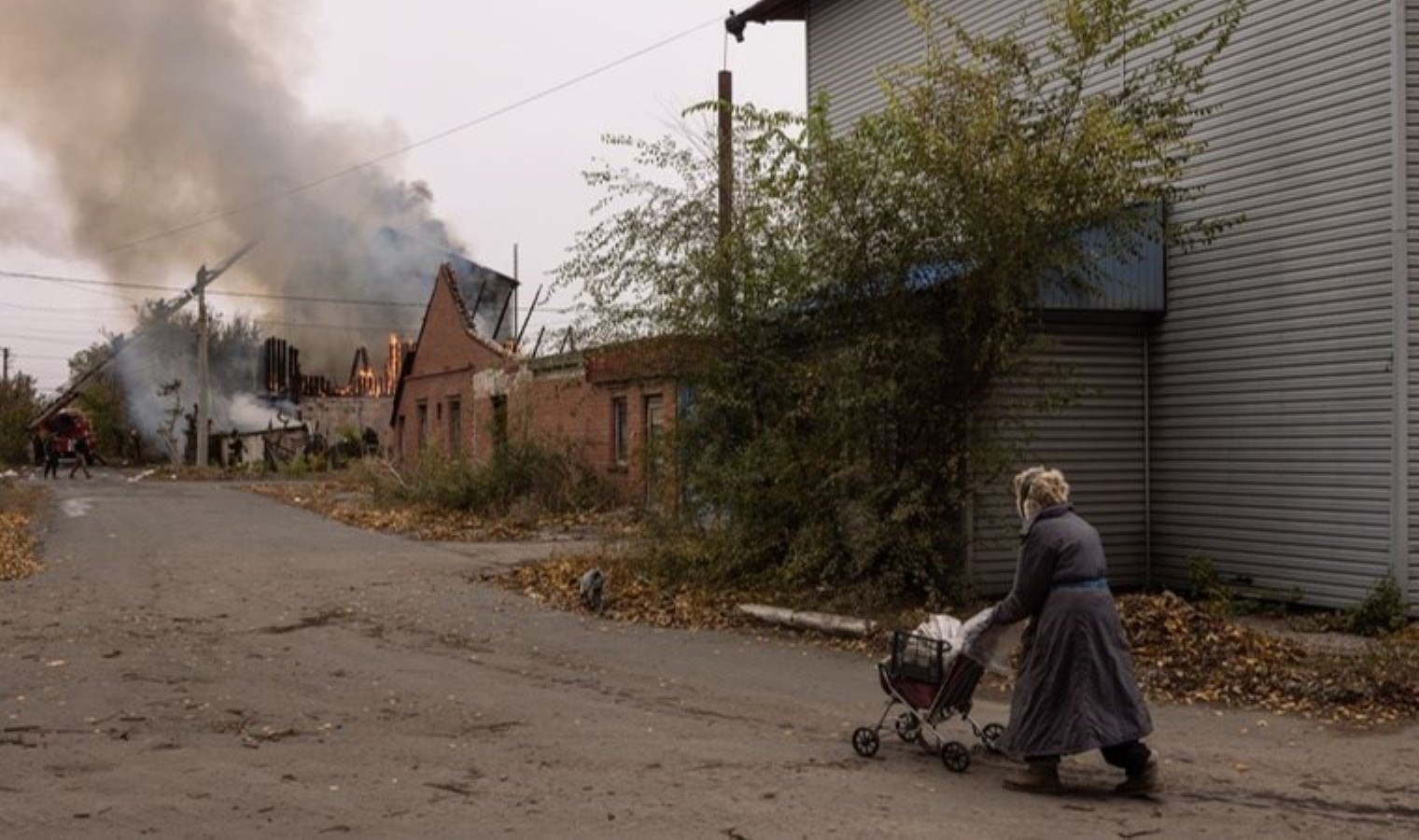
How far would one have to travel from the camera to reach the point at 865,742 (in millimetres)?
7895

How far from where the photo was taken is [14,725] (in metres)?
8.61

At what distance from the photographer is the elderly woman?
22.9ft

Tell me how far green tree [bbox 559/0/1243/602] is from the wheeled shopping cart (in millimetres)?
5406

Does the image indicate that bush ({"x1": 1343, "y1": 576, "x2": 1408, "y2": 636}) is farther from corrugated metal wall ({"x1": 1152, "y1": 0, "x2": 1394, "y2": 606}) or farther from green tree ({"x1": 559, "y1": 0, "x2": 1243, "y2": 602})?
green tree ({"x1": 559, "y1": 0, "x2": 1243, "y2": 602})

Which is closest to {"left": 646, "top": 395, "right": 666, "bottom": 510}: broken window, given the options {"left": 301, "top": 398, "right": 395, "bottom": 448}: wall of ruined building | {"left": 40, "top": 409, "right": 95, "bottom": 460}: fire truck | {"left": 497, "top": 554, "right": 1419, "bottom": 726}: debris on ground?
{"left": 497, "top": 554, "right": 1419, "bottom": 726}: debris on ground

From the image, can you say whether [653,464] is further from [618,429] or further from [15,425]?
[15,425]

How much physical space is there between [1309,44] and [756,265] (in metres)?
6.00

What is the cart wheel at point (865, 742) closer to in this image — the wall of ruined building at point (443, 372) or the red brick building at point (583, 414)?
the red brick building at point (583, 414)

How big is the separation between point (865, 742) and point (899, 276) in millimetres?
6349

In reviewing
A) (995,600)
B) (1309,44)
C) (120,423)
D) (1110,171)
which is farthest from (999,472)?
(120,423)

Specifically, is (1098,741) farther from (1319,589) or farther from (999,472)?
(1319,589)

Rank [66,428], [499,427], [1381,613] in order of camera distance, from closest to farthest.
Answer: [1381,613], [499,427], [66,428]

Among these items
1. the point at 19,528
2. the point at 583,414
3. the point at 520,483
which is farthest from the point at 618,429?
the point at 19,528

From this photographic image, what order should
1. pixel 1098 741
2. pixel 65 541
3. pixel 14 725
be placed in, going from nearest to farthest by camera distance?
1. pixel 1098 741
2. pixel 14 725
3. pixel 65 541
